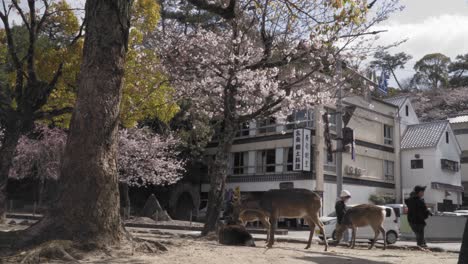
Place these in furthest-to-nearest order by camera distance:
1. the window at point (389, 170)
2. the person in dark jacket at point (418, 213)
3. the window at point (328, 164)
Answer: the window at point (389, 170) → the window at point (328, 164) → the person in dark jacket at point (418, 213)

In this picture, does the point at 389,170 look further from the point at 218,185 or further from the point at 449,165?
the point at 218,185

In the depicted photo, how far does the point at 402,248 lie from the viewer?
14.0m

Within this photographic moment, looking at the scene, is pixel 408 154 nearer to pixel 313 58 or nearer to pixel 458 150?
pixel 458 150

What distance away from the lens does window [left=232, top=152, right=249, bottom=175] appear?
1666 inches

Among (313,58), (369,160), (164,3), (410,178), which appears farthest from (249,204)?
(410,178)

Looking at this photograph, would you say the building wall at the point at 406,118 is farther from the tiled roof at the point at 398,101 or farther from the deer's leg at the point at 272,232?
the deer's leg at the point at 272,232

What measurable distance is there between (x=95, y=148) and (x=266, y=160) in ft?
108

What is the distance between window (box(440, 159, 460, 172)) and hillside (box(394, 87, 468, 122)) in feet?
42.5

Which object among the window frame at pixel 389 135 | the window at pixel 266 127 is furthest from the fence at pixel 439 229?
the window frame at pixel 389 135

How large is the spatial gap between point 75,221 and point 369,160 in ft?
121

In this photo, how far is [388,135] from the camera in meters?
44.9

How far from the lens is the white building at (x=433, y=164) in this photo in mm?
42875

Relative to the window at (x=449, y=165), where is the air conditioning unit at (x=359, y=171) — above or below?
below

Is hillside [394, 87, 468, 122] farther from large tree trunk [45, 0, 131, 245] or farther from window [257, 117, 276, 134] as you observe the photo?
large tree trunk [45, 0, 131, 245]
